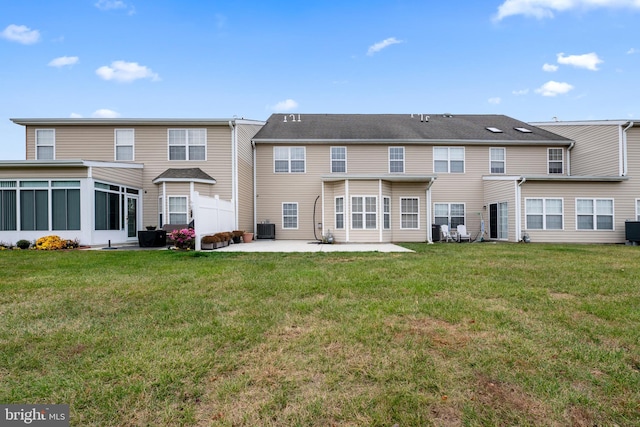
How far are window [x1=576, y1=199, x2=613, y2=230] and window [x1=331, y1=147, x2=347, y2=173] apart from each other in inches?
426

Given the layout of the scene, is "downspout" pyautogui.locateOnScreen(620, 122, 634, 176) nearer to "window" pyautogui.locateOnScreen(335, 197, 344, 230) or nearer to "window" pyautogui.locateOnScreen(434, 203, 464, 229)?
"window" pyautogui.locateOnScreen(434, 203, 464, 229)

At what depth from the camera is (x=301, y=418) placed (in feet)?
6.79

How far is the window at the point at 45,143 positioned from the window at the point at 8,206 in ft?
12.7

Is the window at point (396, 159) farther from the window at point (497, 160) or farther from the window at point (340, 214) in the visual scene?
the window at point (497, 160)

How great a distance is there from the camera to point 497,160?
18281mm

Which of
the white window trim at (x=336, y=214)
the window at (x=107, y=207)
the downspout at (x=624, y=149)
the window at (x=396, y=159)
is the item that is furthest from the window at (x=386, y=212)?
the window at (x=107, y=207)

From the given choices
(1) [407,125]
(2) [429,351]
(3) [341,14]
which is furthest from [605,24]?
(2) [429,351]

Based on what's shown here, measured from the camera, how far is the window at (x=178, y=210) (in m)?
15.1

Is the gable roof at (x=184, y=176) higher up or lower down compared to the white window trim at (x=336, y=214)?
higher up

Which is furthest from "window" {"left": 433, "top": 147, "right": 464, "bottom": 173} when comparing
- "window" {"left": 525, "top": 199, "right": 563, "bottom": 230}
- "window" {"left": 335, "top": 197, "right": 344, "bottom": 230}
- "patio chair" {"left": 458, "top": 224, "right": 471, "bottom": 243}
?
"window" {"left": 335, "top": 197, "right": 344, "bottom": 230}

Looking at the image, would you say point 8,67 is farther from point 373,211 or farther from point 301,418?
point 301,418

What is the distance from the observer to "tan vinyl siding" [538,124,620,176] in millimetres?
16141

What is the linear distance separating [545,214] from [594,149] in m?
4.91

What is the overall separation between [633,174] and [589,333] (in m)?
17.1
